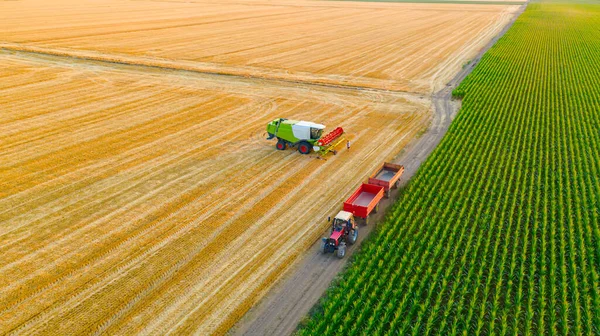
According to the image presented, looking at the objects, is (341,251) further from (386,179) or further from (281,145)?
(281,145)

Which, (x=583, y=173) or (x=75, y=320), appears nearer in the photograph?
(x=75, y=320)

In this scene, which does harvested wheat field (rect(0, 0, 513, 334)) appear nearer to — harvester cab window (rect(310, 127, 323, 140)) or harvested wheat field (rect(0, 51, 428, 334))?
harvested wheat field (rect(0, 51, 428, 334))

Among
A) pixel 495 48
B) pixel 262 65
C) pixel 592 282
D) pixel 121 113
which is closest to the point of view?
pixel 592 282

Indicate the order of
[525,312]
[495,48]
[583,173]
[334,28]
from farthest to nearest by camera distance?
[334,28] → [495,48] → [583,173] → [525,312]

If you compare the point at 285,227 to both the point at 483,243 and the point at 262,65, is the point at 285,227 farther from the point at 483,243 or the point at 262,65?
the point at 262,65

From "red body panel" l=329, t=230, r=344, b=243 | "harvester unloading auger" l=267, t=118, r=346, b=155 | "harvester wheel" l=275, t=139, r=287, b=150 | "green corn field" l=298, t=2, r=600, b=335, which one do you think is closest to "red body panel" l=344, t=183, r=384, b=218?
"green corn field" l=298, t=2, r=600, b=335

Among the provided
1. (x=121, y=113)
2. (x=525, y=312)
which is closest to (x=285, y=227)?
(x=525, y=312)
